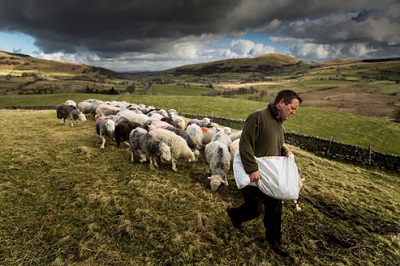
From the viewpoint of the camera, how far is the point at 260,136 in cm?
445

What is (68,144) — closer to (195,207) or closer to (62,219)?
(62,219)

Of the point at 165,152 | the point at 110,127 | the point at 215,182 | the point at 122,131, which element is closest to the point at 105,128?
the point at 110,127

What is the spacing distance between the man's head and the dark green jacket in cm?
12

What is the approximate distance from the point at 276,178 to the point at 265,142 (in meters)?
0.78

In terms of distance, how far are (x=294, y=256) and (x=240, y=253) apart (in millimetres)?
1276

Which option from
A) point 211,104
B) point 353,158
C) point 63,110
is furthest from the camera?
point 211,104

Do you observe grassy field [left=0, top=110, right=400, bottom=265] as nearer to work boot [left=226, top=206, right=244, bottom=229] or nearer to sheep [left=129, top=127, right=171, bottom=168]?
work boot [left=226, top=206, right=244, bottom=229]

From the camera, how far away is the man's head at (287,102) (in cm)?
433

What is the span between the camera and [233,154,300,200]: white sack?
13.6 feet

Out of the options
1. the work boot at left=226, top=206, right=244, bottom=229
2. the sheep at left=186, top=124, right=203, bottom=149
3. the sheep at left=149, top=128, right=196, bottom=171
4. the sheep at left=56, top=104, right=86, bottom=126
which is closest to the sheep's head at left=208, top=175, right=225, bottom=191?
the work boot at left=226, top=206, right=244, bottom=229

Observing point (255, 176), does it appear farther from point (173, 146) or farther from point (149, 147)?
point (149, 147)

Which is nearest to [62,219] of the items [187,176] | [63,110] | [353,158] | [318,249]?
[187,176]

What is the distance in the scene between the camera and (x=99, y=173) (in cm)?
801

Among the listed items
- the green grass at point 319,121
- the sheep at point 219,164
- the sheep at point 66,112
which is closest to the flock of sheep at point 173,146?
the sheep at point 219,164
